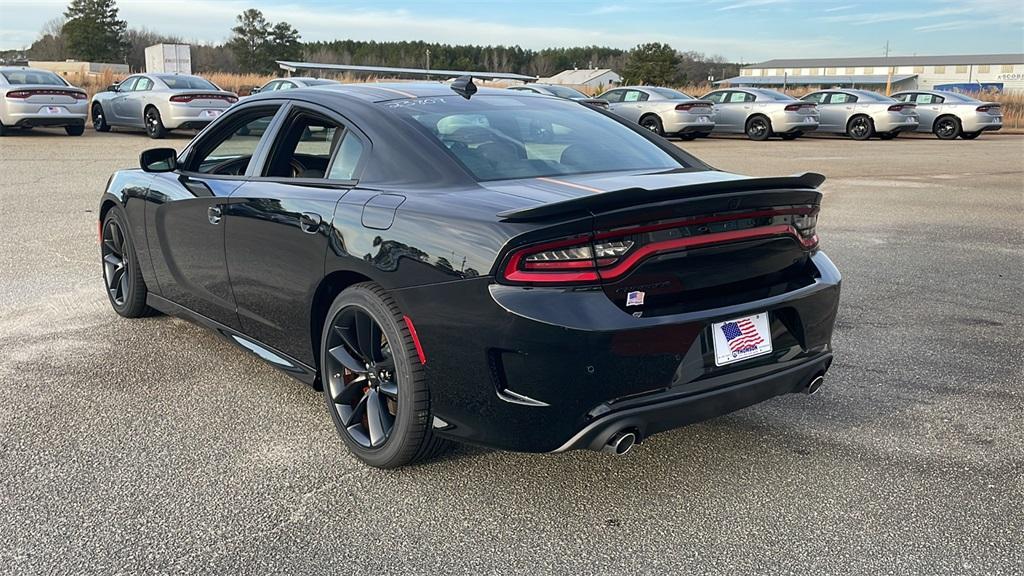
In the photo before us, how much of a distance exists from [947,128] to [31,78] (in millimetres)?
24218

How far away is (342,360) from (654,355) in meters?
1.30

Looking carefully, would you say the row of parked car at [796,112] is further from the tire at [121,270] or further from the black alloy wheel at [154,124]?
the tire at [121,270]

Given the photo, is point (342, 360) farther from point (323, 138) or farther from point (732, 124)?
point (732, 124)

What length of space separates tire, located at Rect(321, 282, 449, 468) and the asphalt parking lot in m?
0.13

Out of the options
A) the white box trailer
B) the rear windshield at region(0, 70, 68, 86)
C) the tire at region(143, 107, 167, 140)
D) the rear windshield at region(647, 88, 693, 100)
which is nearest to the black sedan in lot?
the tire at region(143, 107, 167, 140)

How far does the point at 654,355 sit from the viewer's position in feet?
10.1

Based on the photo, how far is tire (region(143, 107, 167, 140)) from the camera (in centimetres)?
2007

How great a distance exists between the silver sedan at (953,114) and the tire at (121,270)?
26100 mm

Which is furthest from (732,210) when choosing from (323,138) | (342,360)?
(323,138)

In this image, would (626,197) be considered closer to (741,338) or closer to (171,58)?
(741,338)

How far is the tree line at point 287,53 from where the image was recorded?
90.5m

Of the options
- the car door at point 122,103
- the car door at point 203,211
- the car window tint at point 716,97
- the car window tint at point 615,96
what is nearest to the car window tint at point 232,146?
the car door at point 203,211

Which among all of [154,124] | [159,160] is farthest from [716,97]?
[159,160]

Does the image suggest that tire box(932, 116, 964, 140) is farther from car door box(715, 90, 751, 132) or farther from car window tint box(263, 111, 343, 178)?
car window tint box(263, 111, 343, 178)
